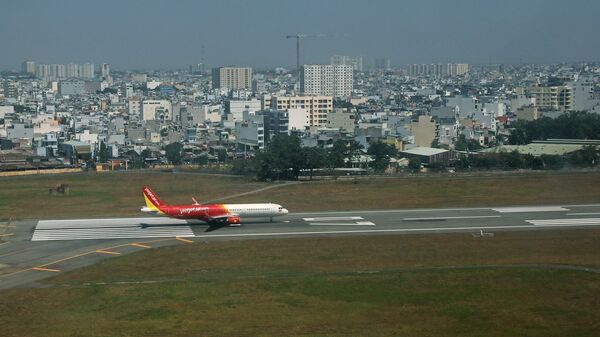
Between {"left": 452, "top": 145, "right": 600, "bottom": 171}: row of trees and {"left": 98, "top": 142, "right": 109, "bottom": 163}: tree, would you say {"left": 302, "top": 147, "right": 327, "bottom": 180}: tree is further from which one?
{"left": 98, "top": 142, "right": 109, "bottom": 163}: tree

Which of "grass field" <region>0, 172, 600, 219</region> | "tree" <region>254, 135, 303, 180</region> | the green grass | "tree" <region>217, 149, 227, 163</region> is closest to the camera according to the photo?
the green grass

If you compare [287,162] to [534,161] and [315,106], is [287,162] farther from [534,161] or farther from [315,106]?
[315,106]

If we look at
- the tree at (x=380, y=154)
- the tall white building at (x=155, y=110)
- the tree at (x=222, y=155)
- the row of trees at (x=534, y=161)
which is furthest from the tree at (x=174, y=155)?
the tall white building at (x=155, y=110)

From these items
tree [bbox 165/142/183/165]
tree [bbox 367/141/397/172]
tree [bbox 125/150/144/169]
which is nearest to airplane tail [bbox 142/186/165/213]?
tree [bbox 367/141/397/172]

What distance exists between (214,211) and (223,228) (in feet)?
3.16

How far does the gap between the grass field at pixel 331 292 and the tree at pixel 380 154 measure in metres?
33.4

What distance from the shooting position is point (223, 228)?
43.3 m

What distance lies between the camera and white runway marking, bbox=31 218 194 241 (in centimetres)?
4119

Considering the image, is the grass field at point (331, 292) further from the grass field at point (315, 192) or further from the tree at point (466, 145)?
the tree at point (466, 145)

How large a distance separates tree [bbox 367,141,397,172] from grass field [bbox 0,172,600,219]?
9899 millimetres

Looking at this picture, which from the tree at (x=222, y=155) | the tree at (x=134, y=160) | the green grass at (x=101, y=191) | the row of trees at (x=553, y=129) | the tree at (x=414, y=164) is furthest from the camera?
the tree at (x=222, y=155)

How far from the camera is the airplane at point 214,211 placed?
4347cm

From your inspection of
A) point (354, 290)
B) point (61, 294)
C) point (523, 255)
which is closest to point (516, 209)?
point (523, 255)

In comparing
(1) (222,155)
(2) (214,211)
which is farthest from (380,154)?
(2) (214,211)
